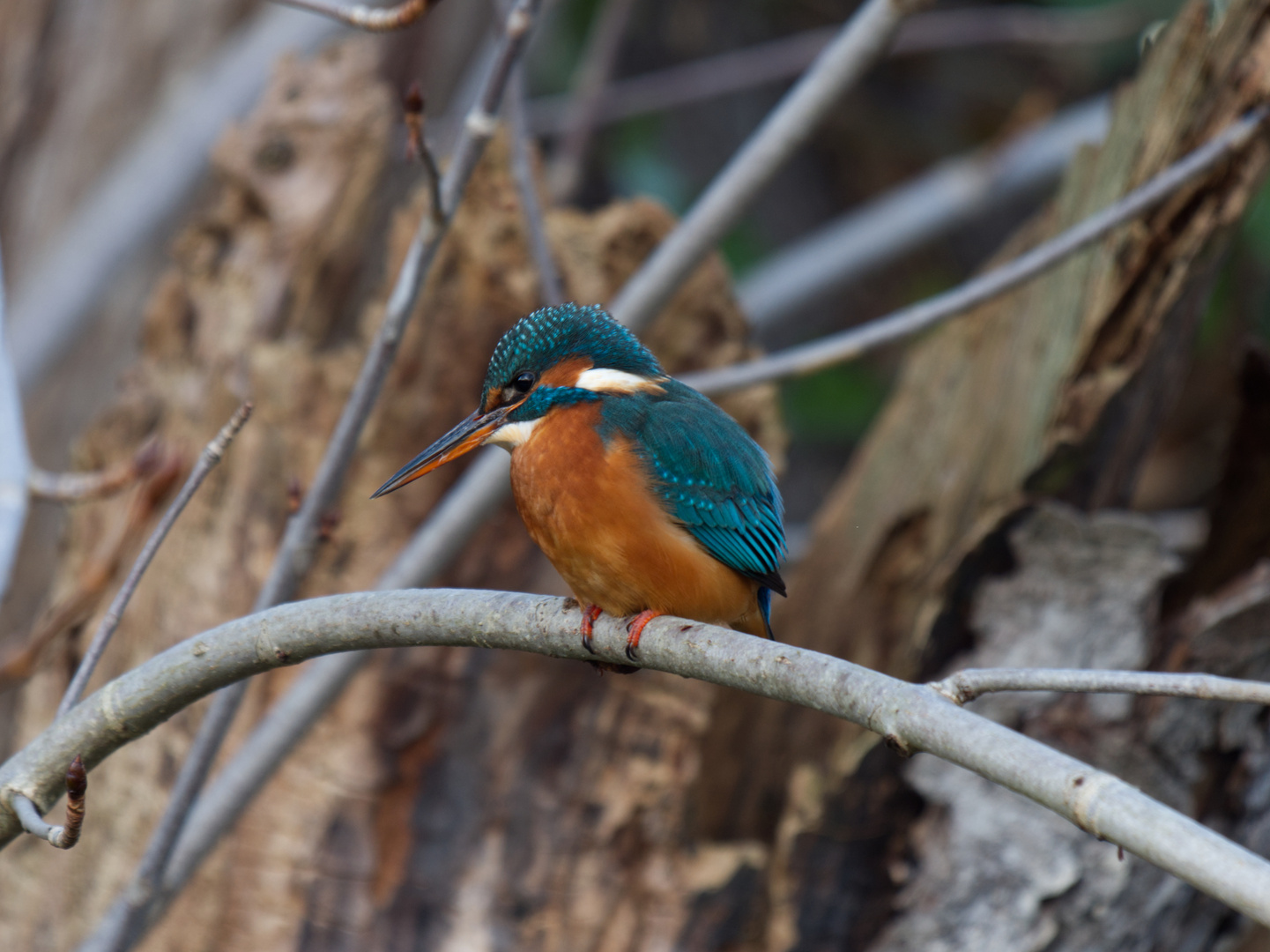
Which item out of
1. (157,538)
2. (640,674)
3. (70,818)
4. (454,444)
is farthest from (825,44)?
(70,818)

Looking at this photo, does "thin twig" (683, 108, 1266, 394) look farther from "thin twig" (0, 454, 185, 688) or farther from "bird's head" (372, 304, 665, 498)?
"thin twig" (0, 454, 185, 688)

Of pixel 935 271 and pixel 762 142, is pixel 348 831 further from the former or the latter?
pixel 935 271

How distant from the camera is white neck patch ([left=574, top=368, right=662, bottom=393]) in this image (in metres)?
2.27

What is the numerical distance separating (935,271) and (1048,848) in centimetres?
515

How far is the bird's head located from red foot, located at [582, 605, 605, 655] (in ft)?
1.26

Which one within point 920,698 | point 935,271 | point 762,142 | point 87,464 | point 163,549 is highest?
point 935,271

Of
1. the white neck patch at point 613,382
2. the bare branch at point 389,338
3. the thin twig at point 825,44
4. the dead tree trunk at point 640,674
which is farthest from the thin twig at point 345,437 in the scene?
the thin twig at point 825,44

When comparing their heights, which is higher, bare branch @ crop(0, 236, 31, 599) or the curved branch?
bare branch @ crop(0, 236, 31, 599)

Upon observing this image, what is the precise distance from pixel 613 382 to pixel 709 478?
0.92 feet

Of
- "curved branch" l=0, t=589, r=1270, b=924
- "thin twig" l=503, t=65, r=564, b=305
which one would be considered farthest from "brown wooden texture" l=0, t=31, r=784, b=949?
"curved branch" l=0, t=589, r=1270, b=924

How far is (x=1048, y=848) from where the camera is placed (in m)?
2.62

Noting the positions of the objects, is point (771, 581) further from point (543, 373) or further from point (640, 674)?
point (640, 674)

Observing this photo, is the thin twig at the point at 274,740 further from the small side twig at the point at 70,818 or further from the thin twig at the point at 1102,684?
the thin twig at the point at 1102,684

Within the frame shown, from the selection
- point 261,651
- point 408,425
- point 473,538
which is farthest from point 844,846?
point 261,651
